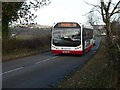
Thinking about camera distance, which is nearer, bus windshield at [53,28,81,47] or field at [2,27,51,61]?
bus windshield at [53,28,81,47]

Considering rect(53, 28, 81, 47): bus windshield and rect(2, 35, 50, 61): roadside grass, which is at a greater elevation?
rect(53, 28, 81, 47): bus windshield

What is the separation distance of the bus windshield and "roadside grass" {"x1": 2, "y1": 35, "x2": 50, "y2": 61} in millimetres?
3961

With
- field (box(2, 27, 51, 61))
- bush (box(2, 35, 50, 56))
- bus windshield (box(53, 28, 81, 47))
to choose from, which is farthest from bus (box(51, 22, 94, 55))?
bush (box(2, 35, 50, 56))

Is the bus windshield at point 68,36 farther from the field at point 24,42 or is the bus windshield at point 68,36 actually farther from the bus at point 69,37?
the field at point 24,42

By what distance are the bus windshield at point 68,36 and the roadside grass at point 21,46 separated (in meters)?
3.96

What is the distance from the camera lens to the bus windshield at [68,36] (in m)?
27.3

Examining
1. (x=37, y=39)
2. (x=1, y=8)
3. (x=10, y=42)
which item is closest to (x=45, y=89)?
(x=1, y=8)

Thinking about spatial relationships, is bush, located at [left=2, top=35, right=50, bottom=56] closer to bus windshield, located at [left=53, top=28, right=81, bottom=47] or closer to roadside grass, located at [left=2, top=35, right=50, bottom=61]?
roadside grass, located at [left=2, top=35, right=50, bottom=61]

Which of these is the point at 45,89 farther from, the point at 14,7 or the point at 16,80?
the point at 14,7

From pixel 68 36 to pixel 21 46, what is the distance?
22.3 ft

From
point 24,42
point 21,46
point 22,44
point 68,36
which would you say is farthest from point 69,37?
point 24,42

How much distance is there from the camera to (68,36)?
27.3 metres

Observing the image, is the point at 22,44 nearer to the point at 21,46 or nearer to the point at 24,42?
the point at 21,46

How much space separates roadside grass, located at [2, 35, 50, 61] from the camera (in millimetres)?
27308
